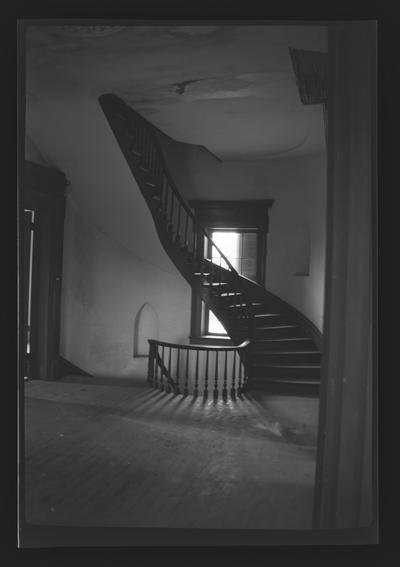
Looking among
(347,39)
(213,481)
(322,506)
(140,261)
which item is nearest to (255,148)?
(140,261)

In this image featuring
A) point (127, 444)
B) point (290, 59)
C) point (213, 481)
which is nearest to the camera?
point (213, 481)

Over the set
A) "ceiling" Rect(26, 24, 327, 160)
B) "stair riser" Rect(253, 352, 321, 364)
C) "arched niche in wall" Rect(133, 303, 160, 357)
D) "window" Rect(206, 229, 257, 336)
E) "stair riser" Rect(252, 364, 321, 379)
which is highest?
"ceiling" Rect(26, 24, 327, 160)

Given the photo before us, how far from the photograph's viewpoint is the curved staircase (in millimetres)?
6797

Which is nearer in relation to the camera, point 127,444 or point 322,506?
point 322,506

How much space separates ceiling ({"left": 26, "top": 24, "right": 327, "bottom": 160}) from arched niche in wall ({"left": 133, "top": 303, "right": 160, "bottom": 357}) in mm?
2554

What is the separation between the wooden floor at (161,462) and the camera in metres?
3.57

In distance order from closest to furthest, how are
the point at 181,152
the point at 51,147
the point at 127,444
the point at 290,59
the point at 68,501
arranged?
the point at 68,501, the point at 290,59, the point at 127,444, the point at 51,147, the point at 181,152

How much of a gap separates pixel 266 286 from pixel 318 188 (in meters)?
1.61

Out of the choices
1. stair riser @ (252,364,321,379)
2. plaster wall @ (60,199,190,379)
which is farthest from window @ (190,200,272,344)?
stair riser @ (252,364,321,379)

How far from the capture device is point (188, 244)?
7227mm

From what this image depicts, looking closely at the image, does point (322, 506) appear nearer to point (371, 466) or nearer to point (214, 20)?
point (371, 466)

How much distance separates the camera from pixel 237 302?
271 inches

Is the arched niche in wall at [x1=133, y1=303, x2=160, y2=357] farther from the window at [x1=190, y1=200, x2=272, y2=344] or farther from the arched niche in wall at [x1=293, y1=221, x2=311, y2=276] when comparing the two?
the arched niche in wall at [x1=293, y1=221, x2=311, y2=276]

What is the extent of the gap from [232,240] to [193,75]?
2.74 m
